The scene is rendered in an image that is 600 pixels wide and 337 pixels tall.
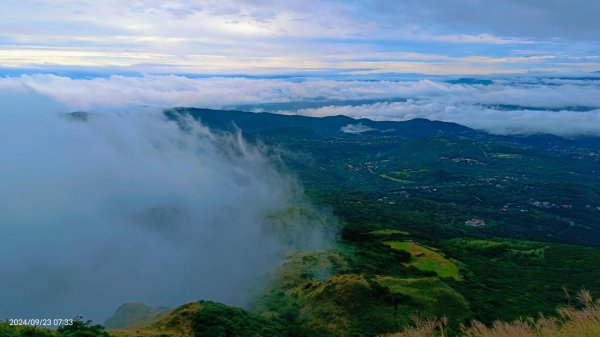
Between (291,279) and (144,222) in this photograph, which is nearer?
(291,279)

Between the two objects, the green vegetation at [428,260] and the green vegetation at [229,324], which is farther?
the green vegetation at [428,260]

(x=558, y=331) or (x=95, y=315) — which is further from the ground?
(x=558, y=331)

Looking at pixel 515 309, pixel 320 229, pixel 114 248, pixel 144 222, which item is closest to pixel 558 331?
pixel 515 309

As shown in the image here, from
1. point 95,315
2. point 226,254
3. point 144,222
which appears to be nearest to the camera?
point 95,315

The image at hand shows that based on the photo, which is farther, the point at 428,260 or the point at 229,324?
the point at 428,260

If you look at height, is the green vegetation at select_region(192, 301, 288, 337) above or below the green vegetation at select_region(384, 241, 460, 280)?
above

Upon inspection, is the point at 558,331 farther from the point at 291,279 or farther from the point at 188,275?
the point at 188,275

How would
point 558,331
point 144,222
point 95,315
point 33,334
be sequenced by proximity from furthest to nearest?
point 144,222 < point 95,315 < point 33,334 < point 558,331

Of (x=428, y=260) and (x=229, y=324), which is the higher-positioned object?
(x=229, y=324)

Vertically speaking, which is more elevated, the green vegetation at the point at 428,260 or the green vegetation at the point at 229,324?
the green vegetation at the point at 229,324

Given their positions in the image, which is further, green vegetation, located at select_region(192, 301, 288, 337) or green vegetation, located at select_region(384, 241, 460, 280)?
green vegetation, located at select_region(384, 241, 460, 280)

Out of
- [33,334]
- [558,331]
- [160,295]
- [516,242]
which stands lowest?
[516,242]
